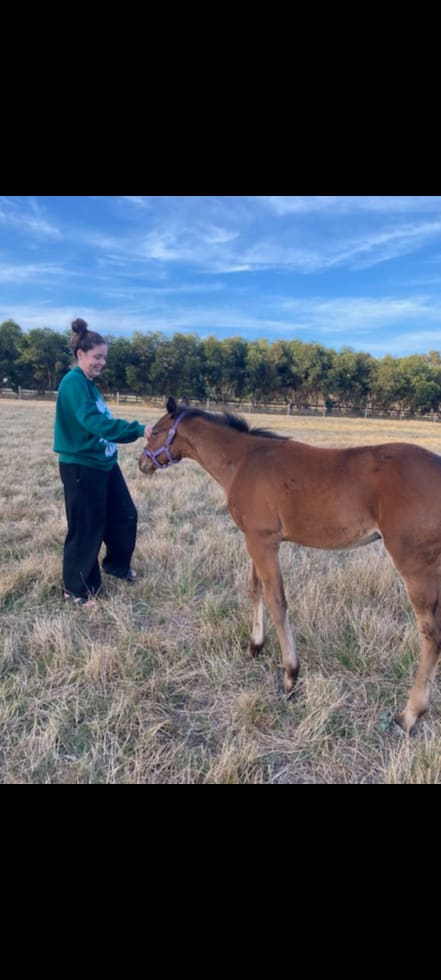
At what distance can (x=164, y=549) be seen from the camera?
502cm

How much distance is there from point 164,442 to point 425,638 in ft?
8.07

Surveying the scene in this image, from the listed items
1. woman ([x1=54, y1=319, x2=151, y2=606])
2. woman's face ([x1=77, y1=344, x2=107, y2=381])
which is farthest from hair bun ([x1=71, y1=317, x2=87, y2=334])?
woman's face ([x1=77, y1=344, x2=107, y2=381])

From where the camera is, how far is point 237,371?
6397 centimetres

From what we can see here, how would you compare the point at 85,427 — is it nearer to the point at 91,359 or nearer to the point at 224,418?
the point at 91,359

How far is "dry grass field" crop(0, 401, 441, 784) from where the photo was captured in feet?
7.38

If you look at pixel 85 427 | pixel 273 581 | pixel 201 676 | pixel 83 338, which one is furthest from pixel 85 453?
pixel 201 676

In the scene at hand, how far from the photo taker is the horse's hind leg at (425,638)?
2572mm

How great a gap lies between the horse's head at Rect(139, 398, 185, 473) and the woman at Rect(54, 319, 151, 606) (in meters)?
0.09

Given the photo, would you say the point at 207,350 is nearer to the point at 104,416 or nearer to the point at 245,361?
the point at 245,361

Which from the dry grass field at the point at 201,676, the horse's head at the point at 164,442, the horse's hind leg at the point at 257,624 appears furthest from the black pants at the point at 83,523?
the horse's hind leg at the point at 257,624

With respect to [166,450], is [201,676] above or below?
below

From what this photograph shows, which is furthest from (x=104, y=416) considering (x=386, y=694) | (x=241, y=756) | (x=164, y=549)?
Result: (x=386, y=694)

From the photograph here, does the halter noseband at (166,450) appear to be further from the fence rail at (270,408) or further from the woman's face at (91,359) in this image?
the fence rail at (270,408)

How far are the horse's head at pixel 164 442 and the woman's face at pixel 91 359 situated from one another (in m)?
0.81
